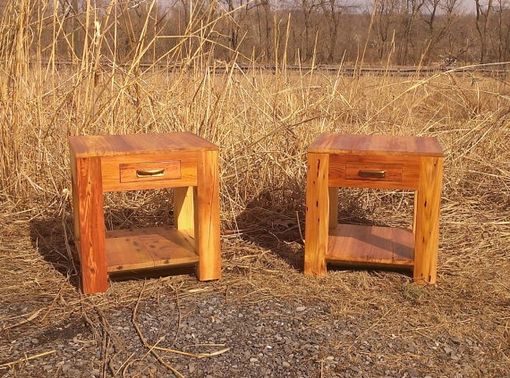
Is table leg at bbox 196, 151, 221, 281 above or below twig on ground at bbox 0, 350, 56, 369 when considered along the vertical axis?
above

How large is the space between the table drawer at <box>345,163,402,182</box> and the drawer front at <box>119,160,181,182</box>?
2.37 ft

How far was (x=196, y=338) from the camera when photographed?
222 cm

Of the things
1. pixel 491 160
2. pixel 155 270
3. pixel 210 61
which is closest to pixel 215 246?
pixel 155 270

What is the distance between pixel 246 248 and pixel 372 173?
2.70 ft

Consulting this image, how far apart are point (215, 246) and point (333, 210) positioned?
0.80m

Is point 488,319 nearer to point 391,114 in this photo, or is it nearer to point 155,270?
point 155,270

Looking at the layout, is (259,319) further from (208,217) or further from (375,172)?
(375,172)

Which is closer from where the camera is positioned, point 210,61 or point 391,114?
point 210,61

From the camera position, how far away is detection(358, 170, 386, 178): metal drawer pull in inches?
104

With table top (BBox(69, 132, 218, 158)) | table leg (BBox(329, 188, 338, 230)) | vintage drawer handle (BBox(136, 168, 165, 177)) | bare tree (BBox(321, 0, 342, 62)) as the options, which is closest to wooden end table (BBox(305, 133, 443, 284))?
table leg (BBox(329, 188, 338, 230))

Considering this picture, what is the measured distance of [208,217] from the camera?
8.85 feet

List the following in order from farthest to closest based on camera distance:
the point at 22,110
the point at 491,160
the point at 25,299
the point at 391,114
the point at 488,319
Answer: the point at 391,114
the point at 491,160
the point at 22,110
the point at 25,299
the point at 488,319

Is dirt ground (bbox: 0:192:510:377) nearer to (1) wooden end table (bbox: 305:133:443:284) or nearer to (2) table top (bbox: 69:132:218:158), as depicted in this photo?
(1) wooden end table (bbox: 305:133:443:284)

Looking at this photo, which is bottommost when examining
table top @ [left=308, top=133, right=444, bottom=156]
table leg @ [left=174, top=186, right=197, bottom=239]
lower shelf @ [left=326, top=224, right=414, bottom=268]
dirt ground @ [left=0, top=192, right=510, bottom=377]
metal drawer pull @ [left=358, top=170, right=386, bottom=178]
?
dirt ground @ [left=0, top=192, right=510, bottom=377]
